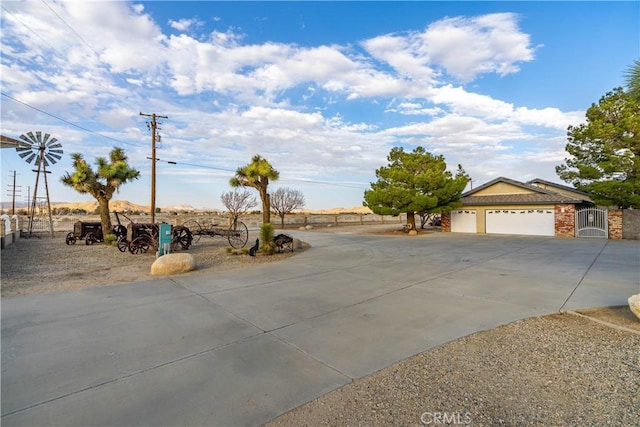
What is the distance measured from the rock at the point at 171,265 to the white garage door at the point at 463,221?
821 inches

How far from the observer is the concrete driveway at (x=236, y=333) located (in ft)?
8.84

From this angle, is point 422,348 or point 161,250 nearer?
point 422,348

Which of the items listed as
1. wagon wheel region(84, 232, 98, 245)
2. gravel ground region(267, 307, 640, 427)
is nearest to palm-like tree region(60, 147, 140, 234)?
wagon wheel region(84, 232, 98, 245)

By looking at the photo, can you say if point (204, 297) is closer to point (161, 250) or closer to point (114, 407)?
point (114, 407)

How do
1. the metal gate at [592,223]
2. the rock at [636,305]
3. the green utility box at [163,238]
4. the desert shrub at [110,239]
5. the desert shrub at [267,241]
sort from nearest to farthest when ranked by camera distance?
the rock at [636,305], the green utility box at [163,238], the desert shrub at [267,241], the desert shrub at [110,239], the metal gate at [592,223]

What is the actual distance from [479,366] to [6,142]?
1337cm

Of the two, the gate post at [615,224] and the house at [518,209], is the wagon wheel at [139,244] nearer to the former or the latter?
the house at [518,209]

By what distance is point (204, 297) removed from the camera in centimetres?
592

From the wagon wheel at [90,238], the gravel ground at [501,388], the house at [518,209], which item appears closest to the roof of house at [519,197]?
the house at [518,209]

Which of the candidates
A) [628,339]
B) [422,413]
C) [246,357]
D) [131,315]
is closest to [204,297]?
[131,315]

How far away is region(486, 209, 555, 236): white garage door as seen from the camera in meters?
20.2

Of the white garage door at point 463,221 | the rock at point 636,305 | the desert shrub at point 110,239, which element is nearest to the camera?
the rock at point 636,305

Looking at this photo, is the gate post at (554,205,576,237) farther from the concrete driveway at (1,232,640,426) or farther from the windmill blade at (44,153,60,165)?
the windmill blade at (44,153,60,165)

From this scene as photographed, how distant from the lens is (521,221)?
21.2 meters
